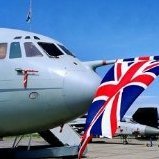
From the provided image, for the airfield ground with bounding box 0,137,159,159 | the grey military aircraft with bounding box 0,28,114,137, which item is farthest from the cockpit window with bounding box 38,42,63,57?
the airfield ground with bounding box 0,137,159,159

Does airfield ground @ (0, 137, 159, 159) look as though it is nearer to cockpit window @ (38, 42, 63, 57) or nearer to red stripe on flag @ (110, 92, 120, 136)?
cockpit window @ (38, 42, 63, 57)

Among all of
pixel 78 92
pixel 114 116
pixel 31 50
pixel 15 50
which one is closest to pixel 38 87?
pixel 78 92

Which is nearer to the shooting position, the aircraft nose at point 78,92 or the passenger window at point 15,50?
the aircraft nose at point 78,92

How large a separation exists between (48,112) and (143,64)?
9.99 ft

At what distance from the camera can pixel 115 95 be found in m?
7.93

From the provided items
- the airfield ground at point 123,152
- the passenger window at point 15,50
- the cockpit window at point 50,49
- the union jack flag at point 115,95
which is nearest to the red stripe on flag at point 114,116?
the union jack flag at point 115,95

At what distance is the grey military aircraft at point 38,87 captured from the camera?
414 inches

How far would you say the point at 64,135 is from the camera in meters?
16.4

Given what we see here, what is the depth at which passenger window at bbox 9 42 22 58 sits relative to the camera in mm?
11477

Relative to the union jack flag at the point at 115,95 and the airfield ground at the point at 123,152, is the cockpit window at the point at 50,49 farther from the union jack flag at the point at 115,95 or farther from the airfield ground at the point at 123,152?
the airfield ground at the point at 123,152

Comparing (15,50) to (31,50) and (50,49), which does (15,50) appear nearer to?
(31,50)

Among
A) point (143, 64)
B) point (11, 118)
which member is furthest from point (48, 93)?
point (143, 64)

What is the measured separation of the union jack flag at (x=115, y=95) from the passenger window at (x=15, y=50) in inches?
147

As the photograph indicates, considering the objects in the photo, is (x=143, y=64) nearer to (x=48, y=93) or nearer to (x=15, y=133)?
(x=48, y=93)
